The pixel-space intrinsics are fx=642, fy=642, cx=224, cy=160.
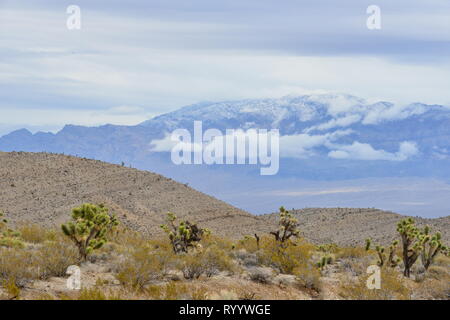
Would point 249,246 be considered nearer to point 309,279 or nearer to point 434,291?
point 309,279

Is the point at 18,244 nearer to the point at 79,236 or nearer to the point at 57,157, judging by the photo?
the point at 79,236

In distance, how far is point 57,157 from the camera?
216 ft

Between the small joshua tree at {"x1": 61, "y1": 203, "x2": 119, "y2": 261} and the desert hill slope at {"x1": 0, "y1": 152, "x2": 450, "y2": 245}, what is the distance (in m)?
25.0

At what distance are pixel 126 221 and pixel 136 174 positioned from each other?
17.9 meters

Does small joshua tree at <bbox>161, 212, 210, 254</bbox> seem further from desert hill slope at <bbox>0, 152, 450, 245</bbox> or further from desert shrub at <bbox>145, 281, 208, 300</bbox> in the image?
desert hill slope at <bbox>0, 152, 450, 245</bbox>

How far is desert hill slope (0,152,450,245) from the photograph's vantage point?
166 ft

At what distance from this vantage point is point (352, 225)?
63.4 m

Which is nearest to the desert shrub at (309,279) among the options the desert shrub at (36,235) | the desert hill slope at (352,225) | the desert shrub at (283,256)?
the desert shrub at (283,256)

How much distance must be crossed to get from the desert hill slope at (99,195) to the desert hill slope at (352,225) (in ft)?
21.9

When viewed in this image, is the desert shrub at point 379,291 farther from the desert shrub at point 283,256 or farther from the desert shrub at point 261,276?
the desert shrub at point 261,276

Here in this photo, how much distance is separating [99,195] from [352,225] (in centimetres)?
2495
